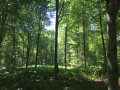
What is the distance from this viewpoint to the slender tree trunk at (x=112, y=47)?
2.16 meters

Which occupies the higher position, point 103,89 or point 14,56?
point 14,56

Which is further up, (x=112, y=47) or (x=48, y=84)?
(x=112, y=47)

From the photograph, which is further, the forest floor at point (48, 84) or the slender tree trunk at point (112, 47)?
the forest floor at point (48, 84)

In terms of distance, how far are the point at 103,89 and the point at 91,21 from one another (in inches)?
383

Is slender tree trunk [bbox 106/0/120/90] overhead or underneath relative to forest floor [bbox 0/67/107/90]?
overhead

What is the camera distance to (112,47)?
7.38ft

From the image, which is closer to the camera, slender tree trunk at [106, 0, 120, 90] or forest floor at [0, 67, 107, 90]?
slender tree trunk at [106, 0, 120, 90]

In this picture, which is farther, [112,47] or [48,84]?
[48,84]

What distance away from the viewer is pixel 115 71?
7.11ft

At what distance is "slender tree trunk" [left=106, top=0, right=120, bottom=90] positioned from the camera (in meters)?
2.16

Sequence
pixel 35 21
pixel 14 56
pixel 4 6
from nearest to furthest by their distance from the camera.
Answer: pixel 4 6, pixel 14 56, pixel 35 21

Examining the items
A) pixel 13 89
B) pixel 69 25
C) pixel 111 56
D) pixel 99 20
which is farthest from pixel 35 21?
pixel 111 56

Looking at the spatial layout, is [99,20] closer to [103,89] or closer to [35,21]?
[103,89]

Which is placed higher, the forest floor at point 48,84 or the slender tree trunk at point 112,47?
the slender tree trunk at point 112,47
